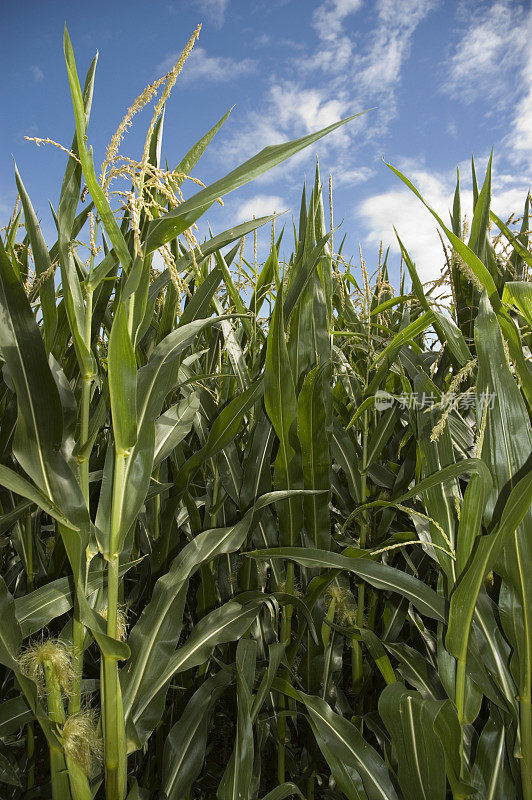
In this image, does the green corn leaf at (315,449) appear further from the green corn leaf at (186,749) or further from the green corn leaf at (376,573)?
the green corn leaf at (186,749)

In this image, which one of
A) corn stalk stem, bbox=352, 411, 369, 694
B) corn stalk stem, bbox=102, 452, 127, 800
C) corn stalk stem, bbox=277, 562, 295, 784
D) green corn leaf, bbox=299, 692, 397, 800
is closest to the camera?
corn stalk stem, bbox=102, 452, 127, 800

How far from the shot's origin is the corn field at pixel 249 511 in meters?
0.72

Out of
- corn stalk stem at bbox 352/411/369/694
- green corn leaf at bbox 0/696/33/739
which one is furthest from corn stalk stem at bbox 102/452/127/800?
corn stalk stem at bbox 352/411/369/694

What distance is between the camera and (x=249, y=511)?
0.85 metres

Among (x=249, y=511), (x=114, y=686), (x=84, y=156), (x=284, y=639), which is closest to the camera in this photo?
(x=84, y=156)

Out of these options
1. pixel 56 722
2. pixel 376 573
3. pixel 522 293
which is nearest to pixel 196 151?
pixel 522 293

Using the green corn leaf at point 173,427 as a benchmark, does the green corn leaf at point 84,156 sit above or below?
above

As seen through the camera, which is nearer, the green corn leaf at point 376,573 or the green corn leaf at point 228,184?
the green corn leaf at point 228,184

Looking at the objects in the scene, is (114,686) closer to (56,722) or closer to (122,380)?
(56,722)

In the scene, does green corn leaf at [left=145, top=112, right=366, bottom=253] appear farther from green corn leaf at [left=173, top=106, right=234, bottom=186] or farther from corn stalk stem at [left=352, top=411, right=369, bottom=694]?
corn stalk stem at [left=352, top=411, right=369, bottom=694]

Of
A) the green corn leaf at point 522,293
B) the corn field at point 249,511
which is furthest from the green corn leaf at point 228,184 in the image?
the green corn leaf at point 522,293

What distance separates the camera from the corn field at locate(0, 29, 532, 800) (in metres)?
0.72

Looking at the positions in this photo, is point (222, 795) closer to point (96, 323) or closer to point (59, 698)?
point (59, 698)

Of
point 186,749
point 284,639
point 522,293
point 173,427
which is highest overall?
point 522,293
